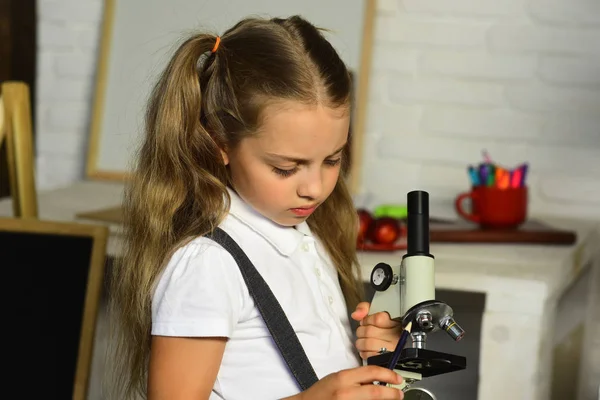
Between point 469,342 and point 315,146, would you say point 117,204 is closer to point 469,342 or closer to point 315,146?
point 469,342

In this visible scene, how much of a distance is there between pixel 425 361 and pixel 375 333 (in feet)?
0.58

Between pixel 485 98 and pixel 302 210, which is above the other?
pixel 485 98

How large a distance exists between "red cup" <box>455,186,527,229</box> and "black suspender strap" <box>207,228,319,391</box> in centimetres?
84

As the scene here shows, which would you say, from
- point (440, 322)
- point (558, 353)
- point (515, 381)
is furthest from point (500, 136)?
point (440, 322)

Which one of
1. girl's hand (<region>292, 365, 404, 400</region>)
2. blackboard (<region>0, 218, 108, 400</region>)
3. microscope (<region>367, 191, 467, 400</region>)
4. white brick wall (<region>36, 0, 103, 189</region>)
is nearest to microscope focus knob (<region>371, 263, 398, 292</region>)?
microscope (<region>367, 191, 467, 400</region>)

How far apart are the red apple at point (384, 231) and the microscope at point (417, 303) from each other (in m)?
0.60

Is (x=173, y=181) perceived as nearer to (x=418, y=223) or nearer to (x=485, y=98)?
(x=418, y=223)

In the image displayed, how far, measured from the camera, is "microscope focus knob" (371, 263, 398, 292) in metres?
1.08

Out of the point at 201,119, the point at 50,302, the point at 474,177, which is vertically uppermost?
the point at 201,119

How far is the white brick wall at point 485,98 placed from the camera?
6.95 ft

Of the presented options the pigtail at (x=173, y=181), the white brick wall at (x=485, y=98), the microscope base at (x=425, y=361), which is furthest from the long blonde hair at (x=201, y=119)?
the white brick wall at (x=485, y=98)

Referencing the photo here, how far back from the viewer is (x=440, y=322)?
993mm

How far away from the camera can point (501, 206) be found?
187cm

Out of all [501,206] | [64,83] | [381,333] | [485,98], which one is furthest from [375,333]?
[64,83]
